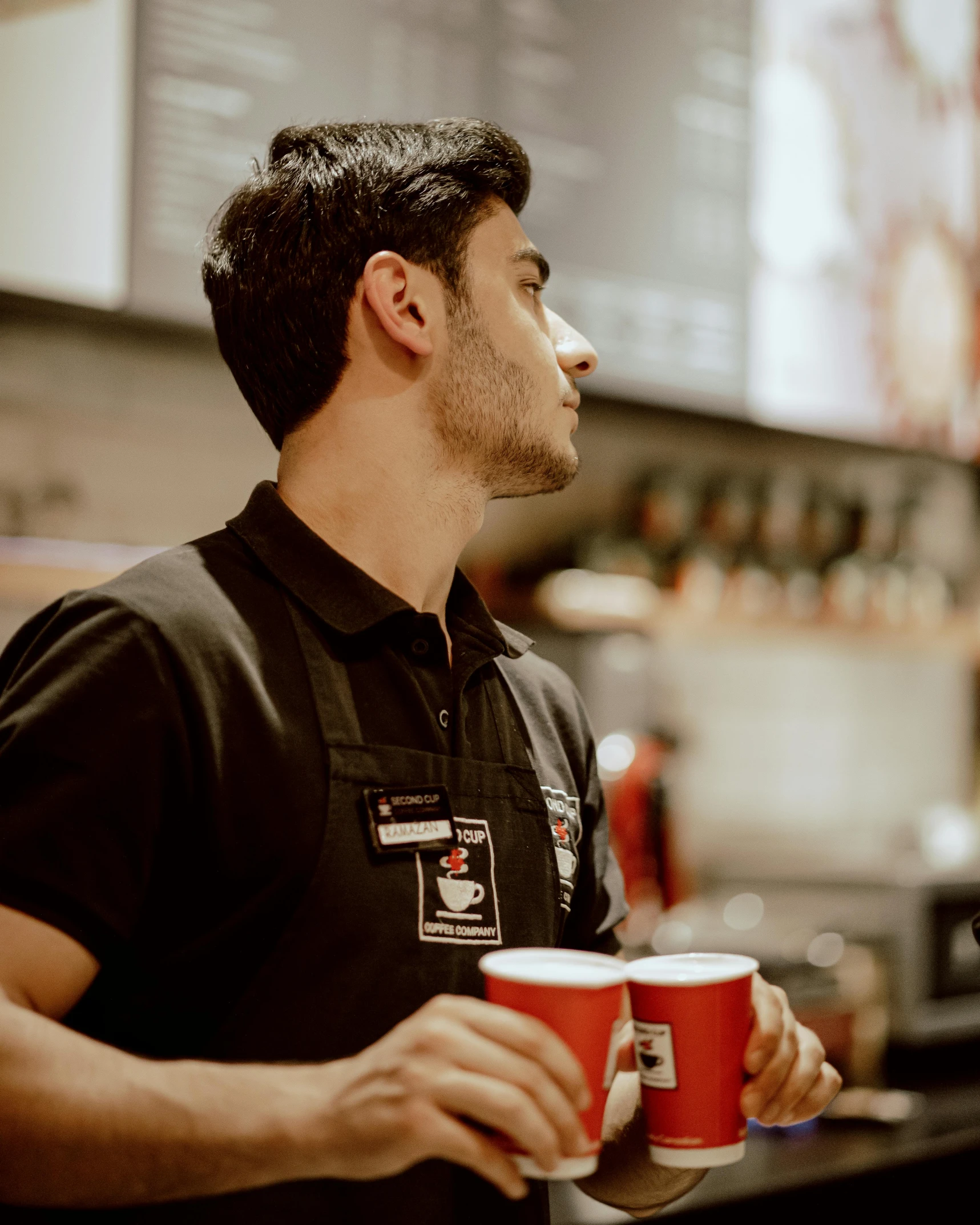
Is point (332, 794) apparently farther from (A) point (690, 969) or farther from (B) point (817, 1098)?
(B) point (817, 1098)

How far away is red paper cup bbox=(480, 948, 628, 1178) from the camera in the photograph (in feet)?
2.45

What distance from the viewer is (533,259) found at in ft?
3.83

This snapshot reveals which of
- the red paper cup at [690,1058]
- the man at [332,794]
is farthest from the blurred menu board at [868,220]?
the red paper cup at [690,1058]

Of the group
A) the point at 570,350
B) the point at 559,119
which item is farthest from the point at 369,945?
the point at 559,119

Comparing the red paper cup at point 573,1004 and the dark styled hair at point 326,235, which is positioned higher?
the dark styled hair at point 326,235

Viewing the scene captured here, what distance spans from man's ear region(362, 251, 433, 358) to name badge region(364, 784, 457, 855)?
14.9 inches

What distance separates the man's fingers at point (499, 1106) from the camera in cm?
69

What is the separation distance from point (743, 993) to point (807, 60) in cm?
285

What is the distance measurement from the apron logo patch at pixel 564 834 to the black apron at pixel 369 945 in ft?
0.20

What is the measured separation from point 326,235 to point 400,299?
8 cm

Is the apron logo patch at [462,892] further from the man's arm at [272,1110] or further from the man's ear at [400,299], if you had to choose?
the man's ear at [400,299]

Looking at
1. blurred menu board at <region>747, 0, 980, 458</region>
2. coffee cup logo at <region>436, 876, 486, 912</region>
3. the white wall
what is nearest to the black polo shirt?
coffee cup logo at <region>436, 876, 486, 912</region>

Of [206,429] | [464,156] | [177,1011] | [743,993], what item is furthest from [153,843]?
[206,429]

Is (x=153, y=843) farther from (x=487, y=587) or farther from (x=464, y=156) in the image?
(x=487, y=587)
